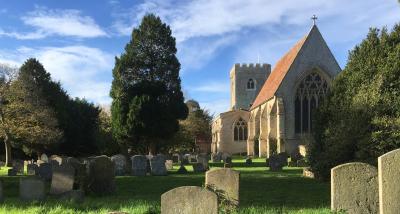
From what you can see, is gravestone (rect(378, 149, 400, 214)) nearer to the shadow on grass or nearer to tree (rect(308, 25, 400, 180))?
the shadow on grass

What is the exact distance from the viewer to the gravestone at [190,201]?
24.3 feet

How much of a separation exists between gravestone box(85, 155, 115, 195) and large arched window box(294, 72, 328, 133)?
1253 inches

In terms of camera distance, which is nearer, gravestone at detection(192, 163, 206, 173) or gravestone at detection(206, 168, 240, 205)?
gravestone at detection(206, 168, 240, 205)

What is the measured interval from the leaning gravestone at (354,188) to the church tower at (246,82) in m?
65.5

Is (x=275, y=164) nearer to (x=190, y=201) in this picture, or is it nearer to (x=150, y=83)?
(x=150, y=83)

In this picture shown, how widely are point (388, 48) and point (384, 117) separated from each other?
7.39 ft

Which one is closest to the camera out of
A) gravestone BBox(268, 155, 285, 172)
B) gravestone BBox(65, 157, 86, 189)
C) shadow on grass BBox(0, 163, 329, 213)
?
shadow on grass BBox(0, 163, 329, 213)

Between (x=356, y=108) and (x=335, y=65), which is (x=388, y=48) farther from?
(x=335, y=65)

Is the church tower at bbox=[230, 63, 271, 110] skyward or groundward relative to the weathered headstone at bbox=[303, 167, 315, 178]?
skyward

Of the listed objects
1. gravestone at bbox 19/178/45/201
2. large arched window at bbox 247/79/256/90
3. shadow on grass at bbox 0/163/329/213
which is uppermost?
large arched window at bbox 247/79/256/90

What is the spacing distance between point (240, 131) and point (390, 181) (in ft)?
171

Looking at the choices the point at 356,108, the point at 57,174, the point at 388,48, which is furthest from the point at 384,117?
the point at 57,174

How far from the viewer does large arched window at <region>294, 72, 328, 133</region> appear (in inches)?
1725

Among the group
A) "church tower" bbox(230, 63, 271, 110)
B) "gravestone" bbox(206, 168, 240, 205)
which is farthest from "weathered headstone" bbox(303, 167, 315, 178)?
"church tower" bbox(230, 63, 271, 110)
